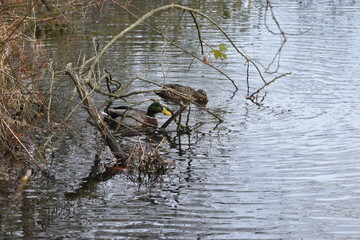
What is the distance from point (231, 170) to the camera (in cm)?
878

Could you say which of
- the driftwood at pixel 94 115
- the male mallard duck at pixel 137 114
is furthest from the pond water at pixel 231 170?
the male mallard duck at pixel 137 114

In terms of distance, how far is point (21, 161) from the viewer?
8891 millimetres

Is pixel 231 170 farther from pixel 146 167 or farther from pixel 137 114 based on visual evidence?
pixel 137 114

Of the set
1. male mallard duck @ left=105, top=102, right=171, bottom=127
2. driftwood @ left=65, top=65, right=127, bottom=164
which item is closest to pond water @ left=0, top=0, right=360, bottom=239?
driftwood @ left=65, top=65, right=127, bottom=164

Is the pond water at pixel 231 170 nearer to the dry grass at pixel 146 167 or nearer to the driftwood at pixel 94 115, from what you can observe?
the dry grass at pixel 146 167

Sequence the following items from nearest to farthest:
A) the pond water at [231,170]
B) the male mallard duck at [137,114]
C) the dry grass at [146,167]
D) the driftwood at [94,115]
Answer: the pond water at [231,170] → the dry grass at [146,167] → the driftwood at [94,115] → the male mallard duck at [137,114]

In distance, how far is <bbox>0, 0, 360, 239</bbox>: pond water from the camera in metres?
7.05

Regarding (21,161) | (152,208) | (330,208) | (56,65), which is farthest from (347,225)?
(56,65)

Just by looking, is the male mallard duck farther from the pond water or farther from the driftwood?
the driftwood

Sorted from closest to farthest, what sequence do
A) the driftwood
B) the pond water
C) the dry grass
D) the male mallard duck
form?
the pond water < the dry grass < the driftwood < the male mallard duck

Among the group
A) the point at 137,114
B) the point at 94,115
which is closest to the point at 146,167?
the point at 94,115

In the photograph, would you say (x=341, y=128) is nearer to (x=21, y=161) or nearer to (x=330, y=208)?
(x=330, y=208)

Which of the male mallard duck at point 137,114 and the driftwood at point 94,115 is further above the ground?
the driftwood at point 94,115

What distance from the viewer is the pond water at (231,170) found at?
7.05 metres
